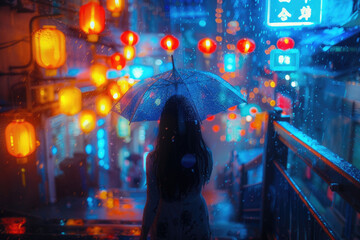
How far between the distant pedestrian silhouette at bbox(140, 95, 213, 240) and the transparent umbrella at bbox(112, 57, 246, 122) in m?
0.69

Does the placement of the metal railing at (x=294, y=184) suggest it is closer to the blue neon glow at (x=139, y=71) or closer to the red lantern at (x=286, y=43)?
the red lantern at (x=286, y=43)

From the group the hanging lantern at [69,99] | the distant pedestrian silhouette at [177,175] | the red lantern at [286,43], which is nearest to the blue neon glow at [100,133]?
the hanging lantern at [69,99]

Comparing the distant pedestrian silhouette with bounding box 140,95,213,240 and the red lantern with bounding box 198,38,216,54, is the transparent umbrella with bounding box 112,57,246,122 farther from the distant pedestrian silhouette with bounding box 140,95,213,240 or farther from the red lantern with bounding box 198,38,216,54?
the red lantern with bounding box 198,38,216,54

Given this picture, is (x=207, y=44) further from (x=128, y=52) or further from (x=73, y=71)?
(x=73, y=71)

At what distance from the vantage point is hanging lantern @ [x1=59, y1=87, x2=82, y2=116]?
8.73 metres

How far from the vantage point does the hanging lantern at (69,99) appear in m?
8.73

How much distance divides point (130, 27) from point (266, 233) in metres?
16.2

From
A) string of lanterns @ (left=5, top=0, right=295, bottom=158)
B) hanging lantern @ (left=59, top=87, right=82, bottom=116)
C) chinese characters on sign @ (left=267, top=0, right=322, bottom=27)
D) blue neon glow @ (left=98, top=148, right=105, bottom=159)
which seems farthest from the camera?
blue neon glow @ (left=98, top=148, right=105, bottom=159)

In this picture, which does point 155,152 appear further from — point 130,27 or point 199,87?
point 130,27

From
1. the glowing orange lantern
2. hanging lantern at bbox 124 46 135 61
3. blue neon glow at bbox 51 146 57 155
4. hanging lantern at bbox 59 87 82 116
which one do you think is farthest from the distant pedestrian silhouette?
hanging lantern at bbox 124 46 135 61

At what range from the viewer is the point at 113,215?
25.9 ft

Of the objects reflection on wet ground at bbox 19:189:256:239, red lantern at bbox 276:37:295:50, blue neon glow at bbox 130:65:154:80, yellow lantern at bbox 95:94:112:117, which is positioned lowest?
reflection on wet ground at bbox 19:189:256:239

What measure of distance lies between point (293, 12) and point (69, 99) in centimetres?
728

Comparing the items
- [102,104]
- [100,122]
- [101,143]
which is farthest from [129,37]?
[101,143]
